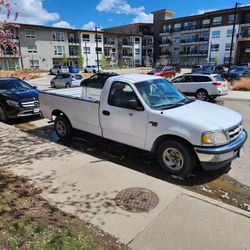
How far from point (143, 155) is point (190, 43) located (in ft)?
223

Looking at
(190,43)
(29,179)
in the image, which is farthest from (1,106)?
(190,43)

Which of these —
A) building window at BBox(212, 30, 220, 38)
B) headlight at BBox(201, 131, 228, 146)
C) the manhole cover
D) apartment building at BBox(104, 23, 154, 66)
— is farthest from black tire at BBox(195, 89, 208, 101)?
apartment building at BBox(104, 23, 154, 66)

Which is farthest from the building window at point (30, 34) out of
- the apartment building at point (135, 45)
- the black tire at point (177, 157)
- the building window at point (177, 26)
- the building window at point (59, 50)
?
the black tire at point (177, 157)

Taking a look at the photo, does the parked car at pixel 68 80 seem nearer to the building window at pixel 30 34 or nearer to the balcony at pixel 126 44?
the building window at pixel 30 34

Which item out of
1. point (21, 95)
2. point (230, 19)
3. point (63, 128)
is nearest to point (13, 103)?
point (21, 95)

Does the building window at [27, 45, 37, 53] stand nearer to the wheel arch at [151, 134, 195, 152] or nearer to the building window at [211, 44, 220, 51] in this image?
the building window at [211, 44, 220, 51]

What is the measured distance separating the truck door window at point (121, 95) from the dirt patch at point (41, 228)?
2.45 meters

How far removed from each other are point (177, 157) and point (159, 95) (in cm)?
142

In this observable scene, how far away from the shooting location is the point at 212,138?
165 inches

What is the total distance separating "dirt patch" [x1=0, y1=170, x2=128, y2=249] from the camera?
9.24 feet

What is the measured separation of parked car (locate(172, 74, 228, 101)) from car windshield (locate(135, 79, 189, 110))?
9.20 m

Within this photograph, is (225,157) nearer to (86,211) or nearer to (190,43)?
(86,211)

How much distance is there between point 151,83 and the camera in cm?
541

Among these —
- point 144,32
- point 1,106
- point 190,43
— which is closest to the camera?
point 1,106
